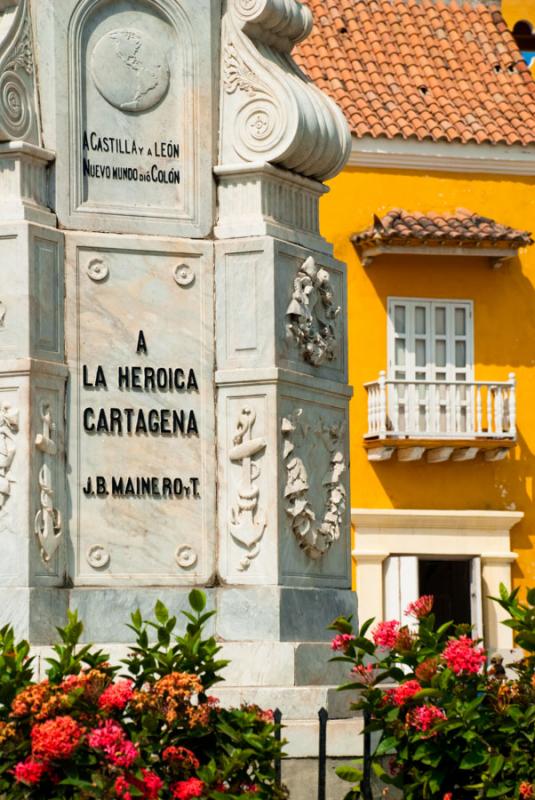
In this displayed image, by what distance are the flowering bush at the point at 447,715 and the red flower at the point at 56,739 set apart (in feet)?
5.40

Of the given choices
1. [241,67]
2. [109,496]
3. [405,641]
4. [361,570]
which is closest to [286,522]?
[109,496]

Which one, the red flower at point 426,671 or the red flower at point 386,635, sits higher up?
the red flower at point 386,635

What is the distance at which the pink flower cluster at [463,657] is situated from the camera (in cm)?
1041

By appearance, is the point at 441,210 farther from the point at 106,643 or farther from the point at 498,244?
the point at 106,643

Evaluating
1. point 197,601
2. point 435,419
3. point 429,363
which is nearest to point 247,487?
point 197,601

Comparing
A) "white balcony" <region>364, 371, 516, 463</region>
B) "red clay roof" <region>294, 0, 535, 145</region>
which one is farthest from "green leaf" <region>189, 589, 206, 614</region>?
"red clay roof" <region>294, 0, 535, 145</region>

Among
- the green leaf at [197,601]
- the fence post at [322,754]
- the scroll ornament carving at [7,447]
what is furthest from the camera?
the scroll ornament carving at [7,447]

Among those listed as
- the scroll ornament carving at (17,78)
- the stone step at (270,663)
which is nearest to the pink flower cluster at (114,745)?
the stone step at (270,663)

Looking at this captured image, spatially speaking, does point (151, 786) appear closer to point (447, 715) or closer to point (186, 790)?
point (186, 790)

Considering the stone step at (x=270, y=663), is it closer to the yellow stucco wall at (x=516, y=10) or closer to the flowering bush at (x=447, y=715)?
the flowering bush at (x=447, y=715)

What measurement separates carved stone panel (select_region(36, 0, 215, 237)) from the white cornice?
19.6 m

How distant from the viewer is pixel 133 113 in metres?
12.6

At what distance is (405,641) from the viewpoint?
10.7 m

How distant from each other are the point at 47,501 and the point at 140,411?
784 mm
